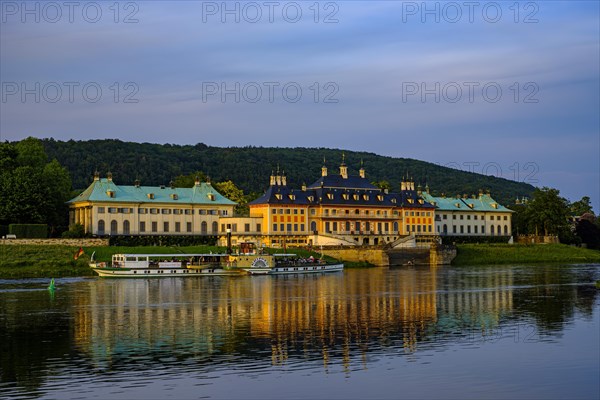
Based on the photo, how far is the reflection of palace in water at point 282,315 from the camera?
120ft

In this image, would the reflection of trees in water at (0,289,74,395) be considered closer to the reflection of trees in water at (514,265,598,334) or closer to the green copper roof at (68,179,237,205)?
the reflection of trees in water at (514,265,598,334)

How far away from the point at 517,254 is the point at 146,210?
166 feet

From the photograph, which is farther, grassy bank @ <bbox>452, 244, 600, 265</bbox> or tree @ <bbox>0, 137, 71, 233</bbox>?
grassy bank @ <bbox>452, 244, 600, 265</bbox>

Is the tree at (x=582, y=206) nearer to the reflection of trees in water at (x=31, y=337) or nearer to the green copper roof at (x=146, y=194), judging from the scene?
the green copper roof at (x=146, y=194)

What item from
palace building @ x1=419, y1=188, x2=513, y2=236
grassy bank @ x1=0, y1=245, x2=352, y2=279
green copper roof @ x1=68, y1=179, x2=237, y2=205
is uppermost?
green copper roof @ x1=68, y1=179, x2=237, y2=205

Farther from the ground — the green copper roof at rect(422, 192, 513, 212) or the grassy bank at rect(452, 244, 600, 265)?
the green copper roof at rect(422, 192, 513, 212)

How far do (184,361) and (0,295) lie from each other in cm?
3225

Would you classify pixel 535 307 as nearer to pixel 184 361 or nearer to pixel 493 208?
pixel 184 361

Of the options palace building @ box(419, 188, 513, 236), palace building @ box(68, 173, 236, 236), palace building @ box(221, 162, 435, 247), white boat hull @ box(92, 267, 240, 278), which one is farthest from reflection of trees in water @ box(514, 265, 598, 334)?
palace building @ box(419, 188, 513, 236)

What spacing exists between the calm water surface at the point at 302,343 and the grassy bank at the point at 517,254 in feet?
176

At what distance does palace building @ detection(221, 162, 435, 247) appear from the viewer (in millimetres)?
118062

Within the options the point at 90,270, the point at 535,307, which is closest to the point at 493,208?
the point at 90,270

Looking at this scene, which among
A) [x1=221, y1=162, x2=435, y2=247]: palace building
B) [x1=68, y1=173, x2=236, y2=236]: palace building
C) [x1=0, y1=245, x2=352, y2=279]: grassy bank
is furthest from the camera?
[x1=221, y1=162, x2=435, y2=247]: palace building

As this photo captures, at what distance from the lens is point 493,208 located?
5605 inches
